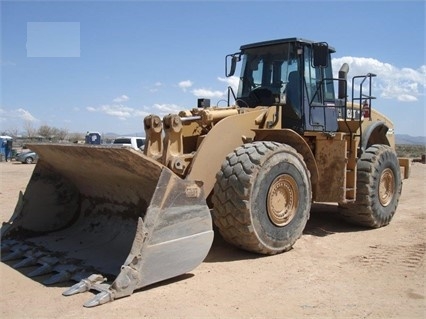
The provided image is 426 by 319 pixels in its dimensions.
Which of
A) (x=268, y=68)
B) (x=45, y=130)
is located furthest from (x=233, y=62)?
(x=45, y=130)

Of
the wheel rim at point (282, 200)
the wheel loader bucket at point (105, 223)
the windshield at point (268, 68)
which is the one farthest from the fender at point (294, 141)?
the wheel loader bucket at point (105, 223)

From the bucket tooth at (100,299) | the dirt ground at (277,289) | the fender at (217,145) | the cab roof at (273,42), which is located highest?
the cab roof at (273,42)

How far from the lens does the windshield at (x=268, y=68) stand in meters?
7.39

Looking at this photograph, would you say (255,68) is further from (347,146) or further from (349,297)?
(349,297)

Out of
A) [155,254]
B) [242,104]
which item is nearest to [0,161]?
[242,104]

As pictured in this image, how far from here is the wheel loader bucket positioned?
4.49m

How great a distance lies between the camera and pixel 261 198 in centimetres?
568

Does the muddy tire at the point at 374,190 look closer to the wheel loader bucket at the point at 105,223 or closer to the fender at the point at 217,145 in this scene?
the fender at the point at 217,145

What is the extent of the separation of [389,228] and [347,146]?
1.68 metres

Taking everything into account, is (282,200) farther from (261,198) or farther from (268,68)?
(268,68)

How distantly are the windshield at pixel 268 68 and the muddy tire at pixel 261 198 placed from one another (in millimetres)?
1713

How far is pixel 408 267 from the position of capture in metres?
5.62

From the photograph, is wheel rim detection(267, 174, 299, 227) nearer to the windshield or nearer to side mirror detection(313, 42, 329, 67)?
the windshield

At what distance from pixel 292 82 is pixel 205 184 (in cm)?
257
